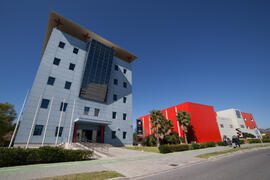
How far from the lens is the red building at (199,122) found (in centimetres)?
3209

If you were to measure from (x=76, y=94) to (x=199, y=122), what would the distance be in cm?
3211

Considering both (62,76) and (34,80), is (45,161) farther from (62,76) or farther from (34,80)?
(62,76)

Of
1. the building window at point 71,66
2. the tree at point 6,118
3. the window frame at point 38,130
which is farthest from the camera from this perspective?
the building window at point 71,66

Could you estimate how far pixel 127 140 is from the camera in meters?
29.4

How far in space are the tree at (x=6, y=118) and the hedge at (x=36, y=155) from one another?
82.0ft

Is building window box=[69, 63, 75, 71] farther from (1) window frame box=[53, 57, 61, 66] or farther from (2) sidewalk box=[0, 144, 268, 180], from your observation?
(2) sidewalk box=[0, 144, 268, 180]

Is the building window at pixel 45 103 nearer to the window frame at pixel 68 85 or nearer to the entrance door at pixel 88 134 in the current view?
the window frame at pixel 68 85

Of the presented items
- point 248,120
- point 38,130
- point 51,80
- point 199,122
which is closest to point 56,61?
point 51,80

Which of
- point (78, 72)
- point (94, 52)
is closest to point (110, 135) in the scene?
point (78, 72)

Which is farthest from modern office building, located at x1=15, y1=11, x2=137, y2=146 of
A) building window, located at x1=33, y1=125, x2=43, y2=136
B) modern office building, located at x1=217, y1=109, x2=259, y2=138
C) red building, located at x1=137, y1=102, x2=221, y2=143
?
modern office building, located at x1=217, y1=109, x2=259, y2=138

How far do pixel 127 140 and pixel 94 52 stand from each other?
73.8 ft

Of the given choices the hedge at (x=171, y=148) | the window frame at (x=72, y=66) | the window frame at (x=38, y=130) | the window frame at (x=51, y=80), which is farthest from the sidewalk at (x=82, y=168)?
the window frame at (x=72, y=66)

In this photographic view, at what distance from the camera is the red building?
32.1 metres

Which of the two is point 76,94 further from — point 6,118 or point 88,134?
point 6,118
